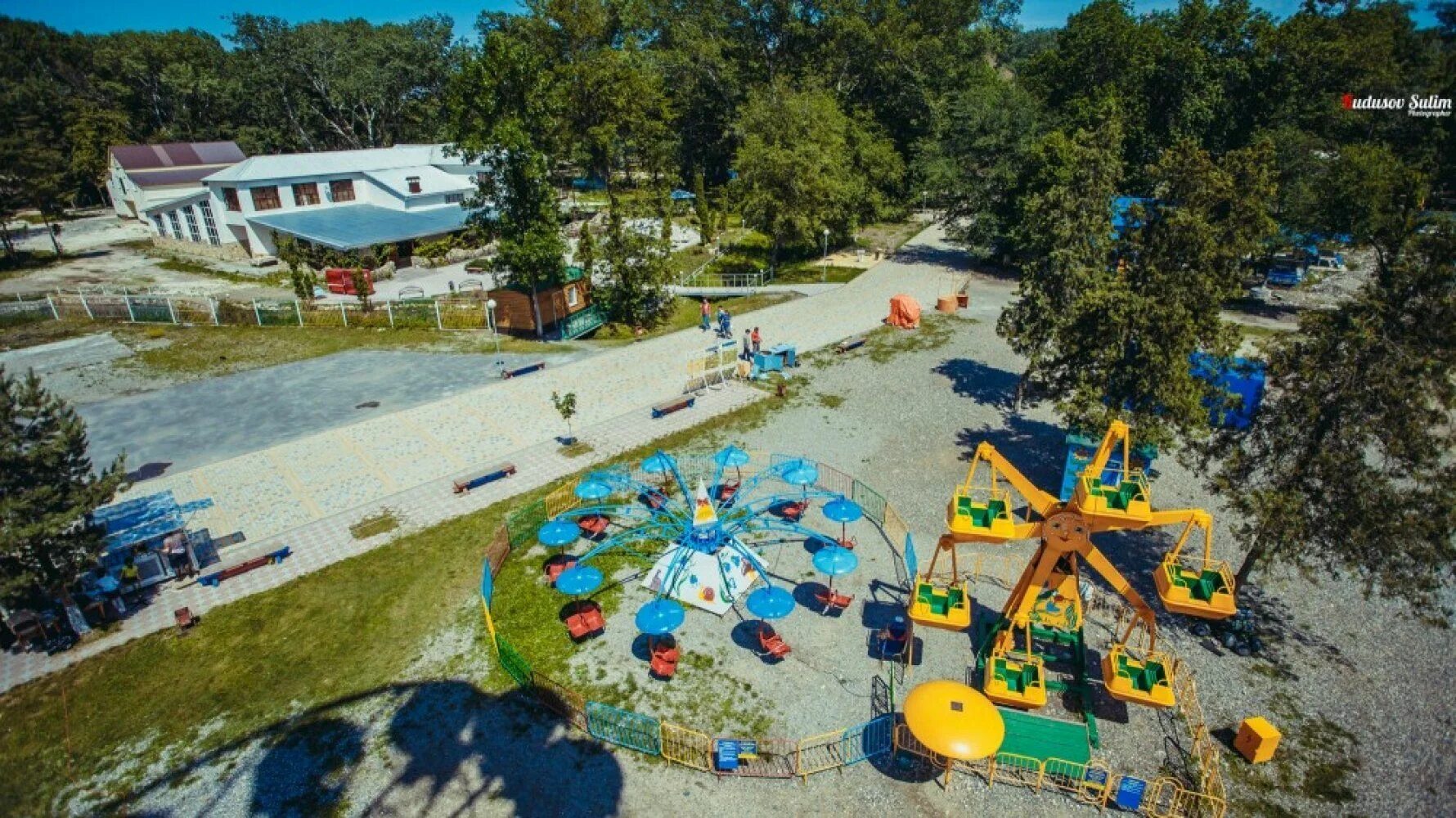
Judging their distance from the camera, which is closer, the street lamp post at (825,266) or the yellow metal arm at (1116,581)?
the yellow metal arm at (1116,581)

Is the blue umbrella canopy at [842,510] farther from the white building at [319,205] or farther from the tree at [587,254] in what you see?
the white building at [319,205]

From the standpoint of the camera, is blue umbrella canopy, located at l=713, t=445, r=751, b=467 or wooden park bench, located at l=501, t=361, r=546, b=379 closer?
blue umbrella canopy, located at l=713, t=445, r=751, b=467

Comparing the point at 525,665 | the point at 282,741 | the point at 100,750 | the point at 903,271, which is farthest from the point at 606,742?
the point at 903,271

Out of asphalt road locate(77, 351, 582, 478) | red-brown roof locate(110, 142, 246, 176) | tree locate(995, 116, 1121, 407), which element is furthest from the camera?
red-brown roof locate(110, 142, 246, 176)

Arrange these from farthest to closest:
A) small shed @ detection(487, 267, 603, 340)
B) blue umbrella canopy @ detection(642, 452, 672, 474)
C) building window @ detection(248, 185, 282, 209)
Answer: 1. building window @ detection(248, 185, 282, 209)
2. small shed @ detection(487, 267, 603, 340)
3. blue umbrella canopy @ detection(642, 452, 672, 474)

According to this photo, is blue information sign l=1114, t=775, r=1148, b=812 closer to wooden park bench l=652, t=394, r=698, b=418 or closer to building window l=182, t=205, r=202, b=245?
wooden park bench l=652, t=394, r=698, b=418

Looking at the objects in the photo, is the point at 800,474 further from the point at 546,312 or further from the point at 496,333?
the point at 496,333

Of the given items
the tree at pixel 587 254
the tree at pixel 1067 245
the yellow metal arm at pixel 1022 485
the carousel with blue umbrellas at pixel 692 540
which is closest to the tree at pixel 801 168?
the tree at pixel 587 254

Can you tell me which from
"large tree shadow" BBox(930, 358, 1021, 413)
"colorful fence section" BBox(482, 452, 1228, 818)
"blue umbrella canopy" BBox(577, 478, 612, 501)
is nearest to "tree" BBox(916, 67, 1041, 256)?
"large tree shadow" BBox(930, 358, 1021, 413)
